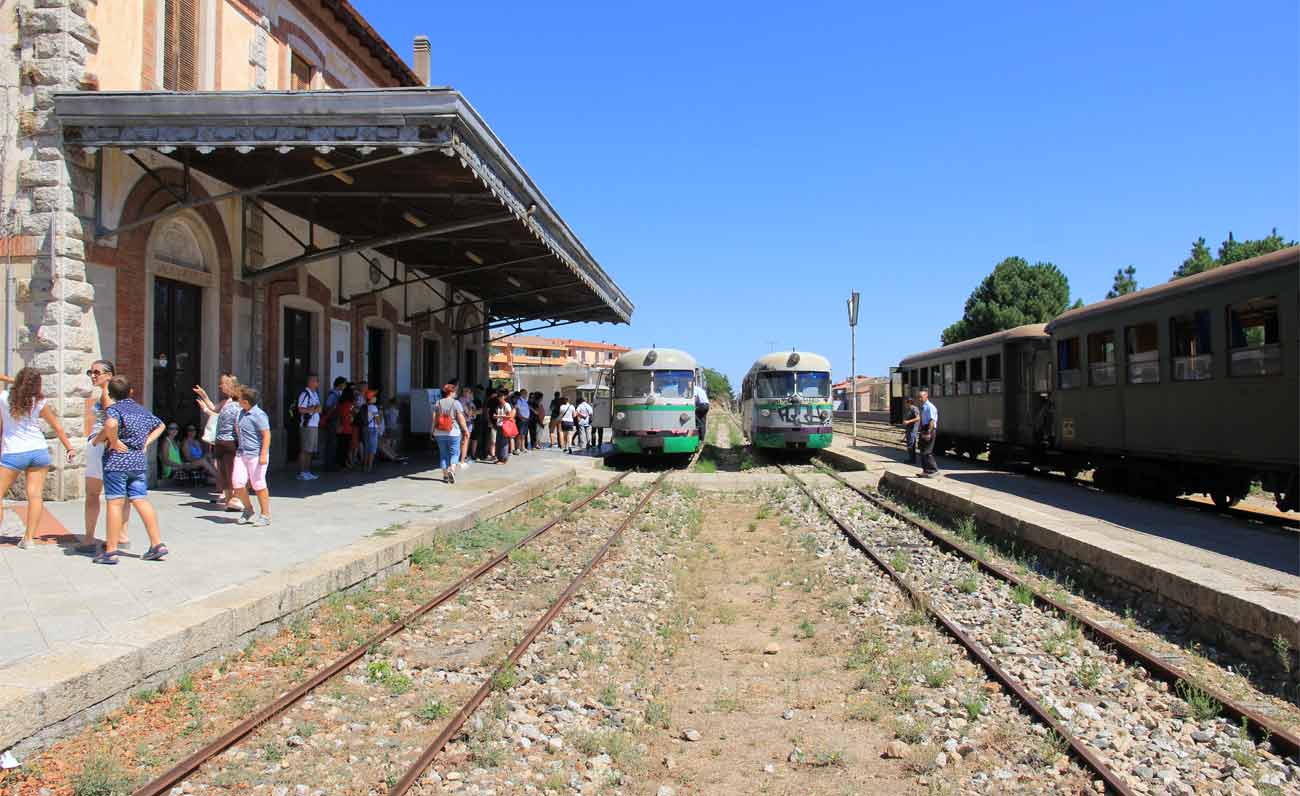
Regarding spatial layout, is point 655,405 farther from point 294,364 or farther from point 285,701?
point 285,701

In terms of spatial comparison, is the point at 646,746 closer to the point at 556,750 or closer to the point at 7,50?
the point at 556,750

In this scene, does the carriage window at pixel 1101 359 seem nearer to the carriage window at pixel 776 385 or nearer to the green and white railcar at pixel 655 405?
the carriage window at pixel 776 385

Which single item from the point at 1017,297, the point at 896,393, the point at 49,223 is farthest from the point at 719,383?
the point at 49,223

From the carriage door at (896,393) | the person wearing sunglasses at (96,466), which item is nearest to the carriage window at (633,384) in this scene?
the carriage door at (896,393)

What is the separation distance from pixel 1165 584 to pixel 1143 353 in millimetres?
6408

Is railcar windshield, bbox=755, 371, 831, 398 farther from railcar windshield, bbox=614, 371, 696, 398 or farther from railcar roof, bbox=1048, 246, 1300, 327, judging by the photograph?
railcar roof, bbox=1048, 246, 1300, 327

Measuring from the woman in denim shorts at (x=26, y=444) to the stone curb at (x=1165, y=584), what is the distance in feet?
31.0

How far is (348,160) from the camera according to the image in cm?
1125

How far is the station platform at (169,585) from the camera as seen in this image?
14.9ft

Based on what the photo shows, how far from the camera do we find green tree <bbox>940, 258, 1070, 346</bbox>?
60000 millimetres

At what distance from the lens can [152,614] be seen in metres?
5.65

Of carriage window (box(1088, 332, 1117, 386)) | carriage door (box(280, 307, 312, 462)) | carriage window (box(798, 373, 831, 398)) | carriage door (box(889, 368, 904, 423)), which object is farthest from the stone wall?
carriage door (box(889, 368, 904, 423))

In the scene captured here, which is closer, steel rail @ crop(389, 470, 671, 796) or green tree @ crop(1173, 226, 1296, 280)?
steel rail @ crop(389, 470, 671, 796)

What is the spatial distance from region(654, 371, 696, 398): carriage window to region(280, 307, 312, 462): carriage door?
27.8 feet
